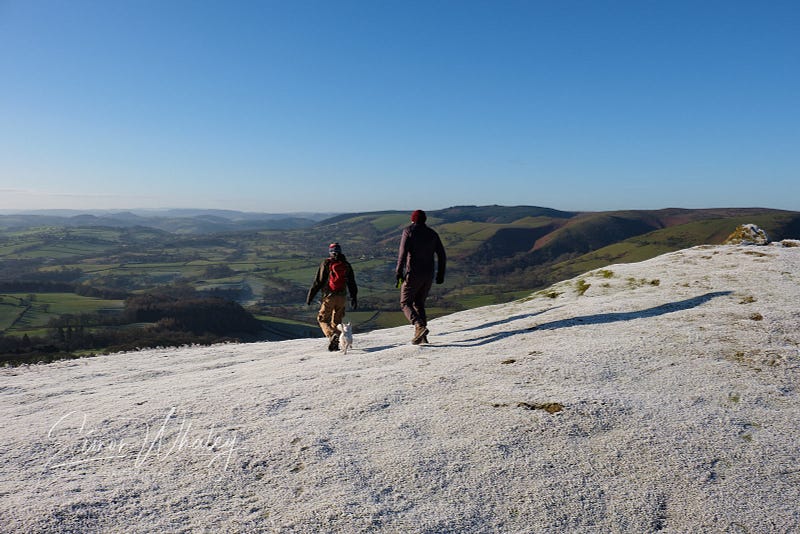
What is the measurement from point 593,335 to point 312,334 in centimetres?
5888

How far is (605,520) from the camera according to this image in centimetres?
506

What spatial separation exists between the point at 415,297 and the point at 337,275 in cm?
279

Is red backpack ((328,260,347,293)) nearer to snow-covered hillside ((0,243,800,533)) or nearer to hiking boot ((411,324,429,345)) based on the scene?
snow-covered hillside ((0,243,800,533))

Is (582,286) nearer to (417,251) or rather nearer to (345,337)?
(417,251)

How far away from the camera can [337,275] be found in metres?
14.5

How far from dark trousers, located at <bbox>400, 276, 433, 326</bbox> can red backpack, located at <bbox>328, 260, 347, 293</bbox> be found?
7.00ft

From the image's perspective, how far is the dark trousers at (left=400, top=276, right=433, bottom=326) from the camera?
540 inches

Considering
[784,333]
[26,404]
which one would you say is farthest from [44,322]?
[784,333]

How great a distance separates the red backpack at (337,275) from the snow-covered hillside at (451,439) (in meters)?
2.84

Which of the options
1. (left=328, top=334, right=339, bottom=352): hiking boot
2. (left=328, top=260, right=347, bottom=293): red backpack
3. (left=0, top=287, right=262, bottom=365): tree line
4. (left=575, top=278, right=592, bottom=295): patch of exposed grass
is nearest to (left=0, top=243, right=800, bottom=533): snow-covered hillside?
(left=328, top=334, right=339, bottom=352): hiking boot

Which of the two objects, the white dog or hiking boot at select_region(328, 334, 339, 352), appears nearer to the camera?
the white dog

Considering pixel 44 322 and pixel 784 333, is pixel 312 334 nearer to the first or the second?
pixel 44 322

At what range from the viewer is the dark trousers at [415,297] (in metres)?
13.7

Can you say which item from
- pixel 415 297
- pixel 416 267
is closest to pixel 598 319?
pixel 415 297
